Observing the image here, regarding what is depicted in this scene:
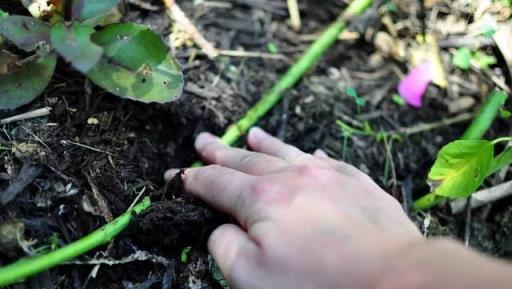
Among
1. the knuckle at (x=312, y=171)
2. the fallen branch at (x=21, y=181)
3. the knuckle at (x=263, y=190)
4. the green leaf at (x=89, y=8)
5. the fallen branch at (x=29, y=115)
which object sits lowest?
the fallen branch at (x=21, y=181)

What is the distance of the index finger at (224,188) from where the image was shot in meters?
1.50

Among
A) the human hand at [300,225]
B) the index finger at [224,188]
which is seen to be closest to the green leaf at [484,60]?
the human hand at [300,225]

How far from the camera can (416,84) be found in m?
2.34

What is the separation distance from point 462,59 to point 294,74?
661 mm

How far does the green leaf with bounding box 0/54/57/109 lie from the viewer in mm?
1646

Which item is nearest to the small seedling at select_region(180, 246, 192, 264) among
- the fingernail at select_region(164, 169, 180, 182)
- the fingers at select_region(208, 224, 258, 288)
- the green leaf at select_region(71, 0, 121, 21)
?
the fingers at select_region(208, 224, 258, 288)

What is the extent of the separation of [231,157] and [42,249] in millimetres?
605

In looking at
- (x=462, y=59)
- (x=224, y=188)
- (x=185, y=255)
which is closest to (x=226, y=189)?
(x=224, y=188)

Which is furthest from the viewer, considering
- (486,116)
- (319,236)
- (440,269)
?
(486,116)

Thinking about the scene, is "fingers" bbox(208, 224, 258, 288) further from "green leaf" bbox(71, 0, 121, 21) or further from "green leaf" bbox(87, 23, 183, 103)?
"green leaf" bbox(71, 0, 121, 21)

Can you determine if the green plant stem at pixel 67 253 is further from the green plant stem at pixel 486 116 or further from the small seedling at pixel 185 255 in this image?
the green plant stem at pixel 486 116

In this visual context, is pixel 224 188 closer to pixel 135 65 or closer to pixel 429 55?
pixel 135 65

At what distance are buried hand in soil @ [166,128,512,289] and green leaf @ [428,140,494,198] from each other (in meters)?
0.25

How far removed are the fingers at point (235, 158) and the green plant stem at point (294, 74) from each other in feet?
0.20
